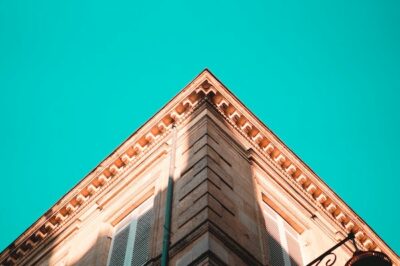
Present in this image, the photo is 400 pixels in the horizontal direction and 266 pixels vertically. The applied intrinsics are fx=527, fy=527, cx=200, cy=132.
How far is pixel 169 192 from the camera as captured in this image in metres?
10.0

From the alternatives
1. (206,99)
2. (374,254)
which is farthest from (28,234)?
(374,254)

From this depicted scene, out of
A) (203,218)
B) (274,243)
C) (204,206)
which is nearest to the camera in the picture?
(203,218)

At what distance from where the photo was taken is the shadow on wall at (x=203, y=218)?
27.3 feet

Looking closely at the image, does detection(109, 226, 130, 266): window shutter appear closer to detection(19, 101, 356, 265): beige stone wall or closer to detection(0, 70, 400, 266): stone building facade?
detection(0, 70, 400, 266): stone building facade

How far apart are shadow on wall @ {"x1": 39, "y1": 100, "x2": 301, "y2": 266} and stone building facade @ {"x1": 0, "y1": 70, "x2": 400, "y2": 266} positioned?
3cm

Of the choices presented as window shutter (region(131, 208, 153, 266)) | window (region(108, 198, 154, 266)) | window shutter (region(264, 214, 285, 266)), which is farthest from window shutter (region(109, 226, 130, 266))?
window shutter (region(264, 214, 285, 266))

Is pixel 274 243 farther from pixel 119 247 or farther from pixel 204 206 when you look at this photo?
pixel 119 247

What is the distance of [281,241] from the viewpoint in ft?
36.7

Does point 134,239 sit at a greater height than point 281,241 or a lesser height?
greater

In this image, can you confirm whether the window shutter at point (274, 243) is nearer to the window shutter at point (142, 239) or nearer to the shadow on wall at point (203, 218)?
the shadow on wall at point (203, 218)

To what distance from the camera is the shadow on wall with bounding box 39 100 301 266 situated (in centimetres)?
833

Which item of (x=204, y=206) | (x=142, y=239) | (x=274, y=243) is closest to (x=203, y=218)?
(x=204, y=206)

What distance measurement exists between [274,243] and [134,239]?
2.87 meters

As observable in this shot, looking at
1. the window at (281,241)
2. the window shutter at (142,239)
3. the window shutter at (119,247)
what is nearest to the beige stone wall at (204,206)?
the window shutter at (119,247)
